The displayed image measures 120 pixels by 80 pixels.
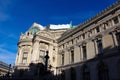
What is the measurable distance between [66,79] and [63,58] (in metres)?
5.56

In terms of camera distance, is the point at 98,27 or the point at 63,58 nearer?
the point at 98,27

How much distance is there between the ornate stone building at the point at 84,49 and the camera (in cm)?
2297

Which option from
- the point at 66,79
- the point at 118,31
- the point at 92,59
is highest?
the point at 118,31

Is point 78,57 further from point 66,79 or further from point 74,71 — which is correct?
point 66,79

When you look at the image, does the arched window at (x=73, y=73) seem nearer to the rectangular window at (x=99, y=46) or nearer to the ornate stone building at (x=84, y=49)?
the ornate stone building at (x=84, y=49)

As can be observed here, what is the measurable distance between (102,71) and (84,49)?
655 centimetres

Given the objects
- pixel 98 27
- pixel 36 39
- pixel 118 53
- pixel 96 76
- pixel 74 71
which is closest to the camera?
pixel 118 53

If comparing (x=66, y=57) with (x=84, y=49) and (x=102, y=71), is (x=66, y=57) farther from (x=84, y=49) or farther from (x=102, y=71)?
(x=102, y=71)

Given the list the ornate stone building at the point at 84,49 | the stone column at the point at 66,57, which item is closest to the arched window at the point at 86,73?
the ornate stone building at the point at 84,49

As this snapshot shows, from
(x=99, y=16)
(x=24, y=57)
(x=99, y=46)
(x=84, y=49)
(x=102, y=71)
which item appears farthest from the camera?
Answer: (x=24, y=57)

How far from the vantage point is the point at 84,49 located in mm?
28656

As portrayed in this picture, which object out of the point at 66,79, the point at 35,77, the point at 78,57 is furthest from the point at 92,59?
the point at 35,77

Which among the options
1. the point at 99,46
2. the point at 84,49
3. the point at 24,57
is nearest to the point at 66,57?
the point at 84,49

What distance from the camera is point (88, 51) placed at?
27.2 m
